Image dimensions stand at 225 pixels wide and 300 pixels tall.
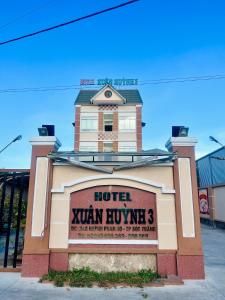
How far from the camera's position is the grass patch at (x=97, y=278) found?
6.92 m

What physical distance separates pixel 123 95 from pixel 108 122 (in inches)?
161

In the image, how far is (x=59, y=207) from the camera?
8211mm

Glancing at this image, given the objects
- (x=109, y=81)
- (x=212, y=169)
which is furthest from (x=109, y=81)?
(x=212, y=169)

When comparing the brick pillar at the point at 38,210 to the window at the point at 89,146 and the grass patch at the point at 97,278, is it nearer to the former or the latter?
the grass patch at the point at 97,278

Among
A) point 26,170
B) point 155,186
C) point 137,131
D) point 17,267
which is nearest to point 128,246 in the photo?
point 155,186

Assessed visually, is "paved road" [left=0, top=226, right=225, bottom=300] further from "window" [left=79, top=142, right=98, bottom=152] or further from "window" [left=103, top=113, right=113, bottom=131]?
"window" [left=103, top=113, right=113, bottom=131]

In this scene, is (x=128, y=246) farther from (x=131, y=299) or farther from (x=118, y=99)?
(x=118, y=99)

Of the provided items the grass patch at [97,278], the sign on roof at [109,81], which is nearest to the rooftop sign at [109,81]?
the sign on roof at [109,81]

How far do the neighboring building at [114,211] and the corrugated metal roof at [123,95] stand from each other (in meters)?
20.7

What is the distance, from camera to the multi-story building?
27.5 m

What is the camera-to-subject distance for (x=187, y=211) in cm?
802

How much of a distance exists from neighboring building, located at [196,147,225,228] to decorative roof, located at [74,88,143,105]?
11005 mm

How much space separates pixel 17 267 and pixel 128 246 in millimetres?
3897

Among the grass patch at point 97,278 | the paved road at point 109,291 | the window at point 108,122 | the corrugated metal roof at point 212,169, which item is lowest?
the paved road at point 109,291
